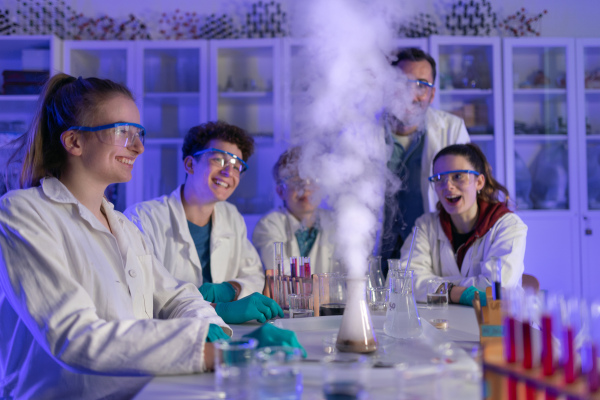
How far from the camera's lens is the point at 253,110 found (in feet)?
14.8

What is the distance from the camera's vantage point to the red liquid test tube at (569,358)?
0.68 meters

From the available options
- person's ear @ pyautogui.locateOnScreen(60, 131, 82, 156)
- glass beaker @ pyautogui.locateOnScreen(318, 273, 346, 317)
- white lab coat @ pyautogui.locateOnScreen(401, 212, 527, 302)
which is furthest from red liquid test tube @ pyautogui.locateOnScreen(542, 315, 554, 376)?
white lab coat @ pyautogui.locateOnScreen(401, 212, 527, 302)

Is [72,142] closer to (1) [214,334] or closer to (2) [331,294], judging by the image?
(1) [214,334]

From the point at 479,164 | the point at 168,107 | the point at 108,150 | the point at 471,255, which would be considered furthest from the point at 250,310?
the point at 168,107

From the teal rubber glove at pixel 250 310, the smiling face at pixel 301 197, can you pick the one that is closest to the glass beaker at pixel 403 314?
the teal rubber glove at pixel 250 310

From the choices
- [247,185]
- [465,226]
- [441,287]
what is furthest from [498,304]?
[247,185]

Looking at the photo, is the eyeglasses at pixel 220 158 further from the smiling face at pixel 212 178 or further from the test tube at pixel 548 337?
the test tube at pixel 548 337

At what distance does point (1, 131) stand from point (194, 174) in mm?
2594

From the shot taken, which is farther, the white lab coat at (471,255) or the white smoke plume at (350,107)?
the white smoke plume at (350,107)

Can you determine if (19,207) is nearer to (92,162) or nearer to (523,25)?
(92,162)

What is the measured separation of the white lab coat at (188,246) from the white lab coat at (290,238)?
266 millimetres

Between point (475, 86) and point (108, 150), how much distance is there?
352cm

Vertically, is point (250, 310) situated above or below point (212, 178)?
below

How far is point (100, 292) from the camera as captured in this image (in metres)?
1.45
